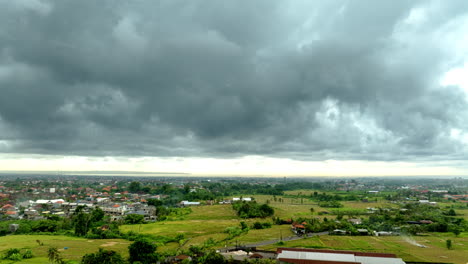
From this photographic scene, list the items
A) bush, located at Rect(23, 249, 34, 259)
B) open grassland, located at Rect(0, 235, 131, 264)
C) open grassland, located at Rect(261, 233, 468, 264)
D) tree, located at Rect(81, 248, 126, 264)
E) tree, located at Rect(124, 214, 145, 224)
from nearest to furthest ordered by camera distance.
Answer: tree, located at Rect(81, 248, 126, 264), bush, located at Rect(23, 249, 34, 259), open grassland, located at Rect(0, 235, 131, 264), open grassland, located at Rect(261, 233, 468, 264), tree, located at Rect(124, 214, 145, 224)

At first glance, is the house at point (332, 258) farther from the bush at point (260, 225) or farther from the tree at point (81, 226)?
the tree at point (81, 226)

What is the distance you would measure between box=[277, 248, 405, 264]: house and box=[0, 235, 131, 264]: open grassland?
57.1 feet

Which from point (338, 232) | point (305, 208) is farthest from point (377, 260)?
point (305, 208)

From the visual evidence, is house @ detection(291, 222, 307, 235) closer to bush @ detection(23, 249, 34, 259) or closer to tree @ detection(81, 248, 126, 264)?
tree @ detection(81, 248, 126, 264)

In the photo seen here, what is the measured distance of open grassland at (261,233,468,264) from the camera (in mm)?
31266

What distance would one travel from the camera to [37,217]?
55188 millimetres

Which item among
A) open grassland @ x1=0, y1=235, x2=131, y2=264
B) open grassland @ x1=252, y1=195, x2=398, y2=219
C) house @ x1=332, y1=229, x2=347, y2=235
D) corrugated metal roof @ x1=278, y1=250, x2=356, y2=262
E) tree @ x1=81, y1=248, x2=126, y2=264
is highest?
tree @ x1=81, y1=248, x2=126, y2=264

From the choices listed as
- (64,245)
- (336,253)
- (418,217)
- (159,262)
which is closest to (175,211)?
(64,245)

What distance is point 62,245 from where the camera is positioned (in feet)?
117

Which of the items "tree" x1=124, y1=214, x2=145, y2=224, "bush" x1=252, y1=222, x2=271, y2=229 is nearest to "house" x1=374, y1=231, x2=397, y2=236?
"bush" x1=252, y1=222, x2=271, y2=229

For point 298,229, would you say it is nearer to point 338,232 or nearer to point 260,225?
point 338,232

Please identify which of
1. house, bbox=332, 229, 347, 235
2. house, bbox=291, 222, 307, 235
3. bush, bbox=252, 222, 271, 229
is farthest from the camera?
bush, bbox=252, 222, 271, 229

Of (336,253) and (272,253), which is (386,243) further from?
(272,253)

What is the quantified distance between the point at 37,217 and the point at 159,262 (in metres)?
42.7
